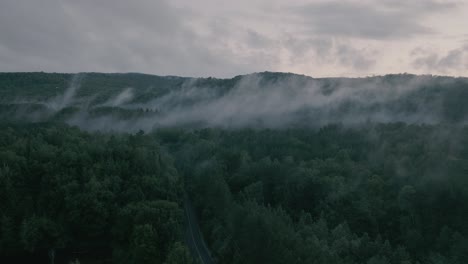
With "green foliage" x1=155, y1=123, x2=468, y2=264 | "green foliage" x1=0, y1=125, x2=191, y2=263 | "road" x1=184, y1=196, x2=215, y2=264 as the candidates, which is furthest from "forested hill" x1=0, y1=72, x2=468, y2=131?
"road" x1=184, y1=196, x2=215, y2=264

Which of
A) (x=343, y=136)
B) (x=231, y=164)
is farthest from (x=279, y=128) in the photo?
(x=231, y=164)

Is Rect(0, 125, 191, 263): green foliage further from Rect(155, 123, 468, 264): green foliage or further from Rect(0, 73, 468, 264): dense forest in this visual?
Rect(155, 123, 468, 264): green foliage

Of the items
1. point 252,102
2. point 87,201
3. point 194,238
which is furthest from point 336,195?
point 252,102

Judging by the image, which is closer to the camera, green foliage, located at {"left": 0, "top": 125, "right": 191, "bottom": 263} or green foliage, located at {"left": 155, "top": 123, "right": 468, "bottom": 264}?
green foliage, located at {"left": 155, "top": 123, "right": 468, "bottom": 264}

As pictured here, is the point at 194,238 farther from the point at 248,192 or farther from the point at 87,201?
the point at 248,192

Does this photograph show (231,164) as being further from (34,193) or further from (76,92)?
(76,92)
